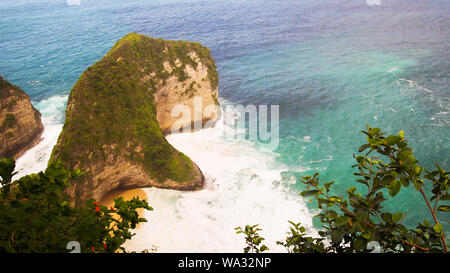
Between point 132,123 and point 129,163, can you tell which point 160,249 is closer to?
point 129,163

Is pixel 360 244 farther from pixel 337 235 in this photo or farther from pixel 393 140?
pixel 393 140

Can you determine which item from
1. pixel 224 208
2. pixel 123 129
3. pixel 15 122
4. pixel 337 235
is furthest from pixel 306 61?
pixel 337 235

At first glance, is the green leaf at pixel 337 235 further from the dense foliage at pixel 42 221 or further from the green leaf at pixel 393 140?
the dense foliage at pixel 42 221

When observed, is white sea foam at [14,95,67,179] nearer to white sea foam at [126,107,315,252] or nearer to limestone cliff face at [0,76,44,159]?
limestone cliff face at [0,76,44,159]

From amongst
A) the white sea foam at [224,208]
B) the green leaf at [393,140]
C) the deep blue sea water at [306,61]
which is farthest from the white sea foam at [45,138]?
the green leaf at [393,140]

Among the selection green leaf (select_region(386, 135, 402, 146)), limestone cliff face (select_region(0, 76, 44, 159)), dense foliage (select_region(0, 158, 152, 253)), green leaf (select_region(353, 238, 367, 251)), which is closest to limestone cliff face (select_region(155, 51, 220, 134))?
limestone cliff face (select_region(0, 76, 44, 159))
